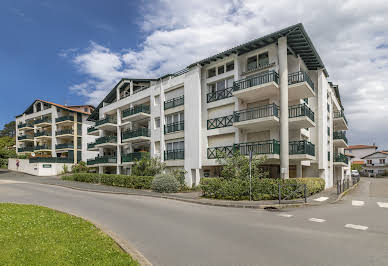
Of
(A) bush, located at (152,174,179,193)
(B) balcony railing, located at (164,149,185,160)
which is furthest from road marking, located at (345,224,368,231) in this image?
(B) balcony railing, located at (164,149,185,160)

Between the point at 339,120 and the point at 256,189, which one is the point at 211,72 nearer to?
the point at 256,189

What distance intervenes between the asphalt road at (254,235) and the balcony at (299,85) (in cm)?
1043

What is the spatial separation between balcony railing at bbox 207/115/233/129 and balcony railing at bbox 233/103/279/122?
1270 mm

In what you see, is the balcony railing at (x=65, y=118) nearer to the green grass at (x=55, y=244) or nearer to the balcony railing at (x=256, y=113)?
the balcony railing at (x=256, y=113)

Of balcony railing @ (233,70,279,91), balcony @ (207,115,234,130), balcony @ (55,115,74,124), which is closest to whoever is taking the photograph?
balcony railing @ (233,70,279,91)

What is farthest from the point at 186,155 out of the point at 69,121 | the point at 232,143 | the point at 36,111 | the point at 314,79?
the point at 36,111

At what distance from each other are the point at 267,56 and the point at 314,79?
243 inches

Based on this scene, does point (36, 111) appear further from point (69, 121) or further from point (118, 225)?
point (118, 225)

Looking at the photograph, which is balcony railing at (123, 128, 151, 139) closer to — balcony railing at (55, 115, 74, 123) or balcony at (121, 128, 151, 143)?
balcony at (121, 128, 151, 143)

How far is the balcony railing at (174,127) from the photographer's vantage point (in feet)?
85.1

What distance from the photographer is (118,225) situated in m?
9.16

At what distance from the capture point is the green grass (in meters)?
5.21

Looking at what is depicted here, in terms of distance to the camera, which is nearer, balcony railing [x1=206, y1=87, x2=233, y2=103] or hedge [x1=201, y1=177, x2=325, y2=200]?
hedge [x1=201, y1=177, x2=325, y2=200]

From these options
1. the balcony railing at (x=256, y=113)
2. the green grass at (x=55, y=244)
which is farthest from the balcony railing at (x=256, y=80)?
the green grass at (x=55, y=244)
